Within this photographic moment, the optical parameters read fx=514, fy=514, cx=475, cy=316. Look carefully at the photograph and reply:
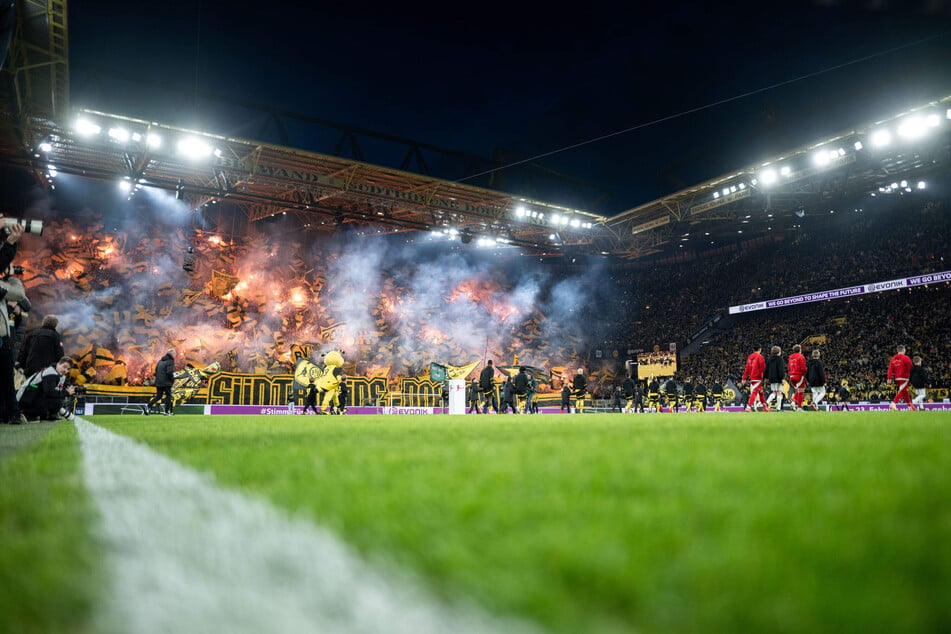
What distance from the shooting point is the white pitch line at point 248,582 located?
2.60 feet

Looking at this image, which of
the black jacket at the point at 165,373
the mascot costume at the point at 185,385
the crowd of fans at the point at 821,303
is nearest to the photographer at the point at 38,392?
the black jacket at the point at 165,373

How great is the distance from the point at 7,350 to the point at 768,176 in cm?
2413

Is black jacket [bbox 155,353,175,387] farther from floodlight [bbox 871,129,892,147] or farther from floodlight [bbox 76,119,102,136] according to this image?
floodlight [bbox 871,129,892,147]

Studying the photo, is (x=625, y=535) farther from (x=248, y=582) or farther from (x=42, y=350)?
(x=42, y=350)

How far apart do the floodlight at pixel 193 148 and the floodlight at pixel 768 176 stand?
70.7 ft

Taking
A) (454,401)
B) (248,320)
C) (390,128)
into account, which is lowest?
(454,401)

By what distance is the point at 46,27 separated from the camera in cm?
1208

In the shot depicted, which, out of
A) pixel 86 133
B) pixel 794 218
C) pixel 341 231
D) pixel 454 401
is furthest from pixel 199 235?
pixel 794 218

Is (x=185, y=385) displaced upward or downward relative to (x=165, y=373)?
downward

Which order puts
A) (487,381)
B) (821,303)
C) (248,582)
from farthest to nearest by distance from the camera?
(821,303), (487,381), (248,582)

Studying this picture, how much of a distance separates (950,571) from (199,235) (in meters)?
29.7

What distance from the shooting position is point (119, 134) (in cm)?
1703

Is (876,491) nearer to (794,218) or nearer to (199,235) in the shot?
(199,235)

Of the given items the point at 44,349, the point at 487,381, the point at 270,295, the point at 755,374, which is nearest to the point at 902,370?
the point at 755,374
